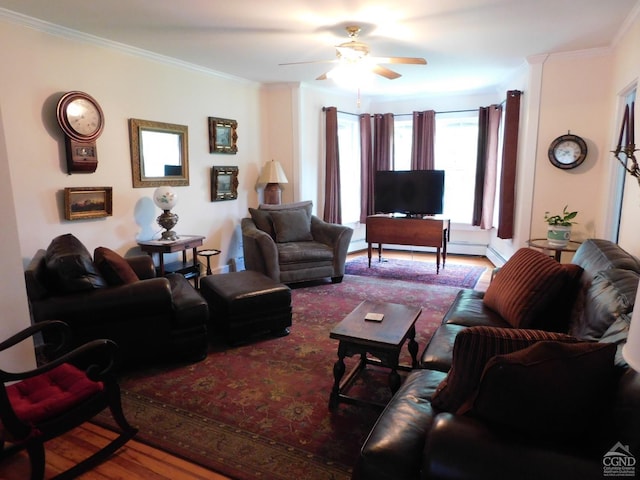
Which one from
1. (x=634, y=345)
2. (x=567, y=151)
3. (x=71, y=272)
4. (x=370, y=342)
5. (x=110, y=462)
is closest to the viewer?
(x=634, y=345)

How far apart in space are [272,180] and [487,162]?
309cm

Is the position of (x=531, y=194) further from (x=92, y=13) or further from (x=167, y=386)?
(x=92, y=13)

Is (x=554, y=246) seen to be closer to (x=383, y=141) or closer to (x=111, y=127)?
(x=383, y=141)

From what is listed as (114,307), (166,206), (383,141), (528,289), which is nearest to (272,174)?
(166,206)

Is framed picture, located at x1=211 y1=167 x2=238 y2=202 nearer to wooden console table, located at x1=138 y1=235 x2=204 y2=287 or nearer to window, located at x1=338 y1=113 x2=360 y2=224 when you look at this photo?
wooden console table, located at x1=138 y1=235 x2=204 y2=287

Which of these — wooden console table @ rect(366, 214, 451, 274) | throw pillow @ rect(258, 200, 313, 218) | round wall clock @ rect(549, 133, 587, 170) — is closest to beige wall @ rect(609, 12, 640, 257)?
round wall clock @ rect(549, 133, 587, 170)

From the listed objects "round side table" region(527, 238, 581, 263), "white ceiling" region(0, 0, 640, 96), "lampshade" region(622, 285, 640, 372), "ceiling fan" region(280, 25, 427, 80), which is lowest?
"round side table" region(527, 238, 581, 263)

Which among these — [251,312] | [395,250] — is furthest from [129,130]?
[395,250]

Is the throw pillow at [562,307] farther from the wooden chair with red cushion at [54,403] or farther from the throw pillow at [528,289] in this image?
the wooden chair with red cushion at [54,403]

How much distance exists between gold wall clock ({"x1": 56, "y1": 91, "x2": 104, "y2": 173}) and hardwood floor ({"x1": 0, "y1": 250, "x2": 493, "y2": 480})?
2.26 metres

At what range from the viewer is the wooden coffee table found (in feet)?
7.19

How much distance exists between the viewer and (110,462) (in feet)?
6.32

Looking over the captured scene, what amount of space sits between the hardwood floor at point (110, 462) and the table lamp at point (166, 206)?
2.24 metres

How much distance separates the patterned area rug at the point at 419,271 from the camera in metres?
5.03
